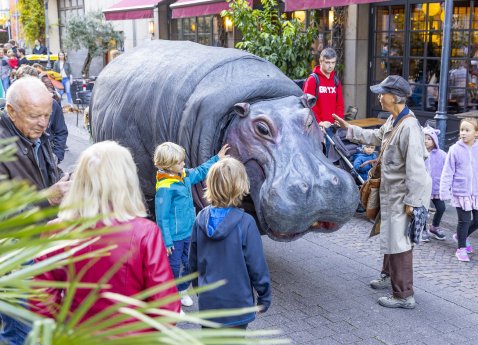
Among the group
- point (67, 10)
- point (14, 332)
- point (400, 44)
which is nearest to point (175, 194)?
point (14, 332)

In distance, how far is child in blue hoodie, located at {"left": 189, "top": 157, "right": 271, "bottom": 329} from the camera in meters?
3.79

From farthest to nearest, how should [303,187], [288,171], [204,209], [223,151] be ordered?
1. [223,151]
2. [288,171]
3. [303,187]
4. [204,209]

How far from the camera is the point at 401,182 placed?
559 cm

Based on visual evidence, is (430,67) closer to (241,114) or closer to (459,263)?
(459,263)

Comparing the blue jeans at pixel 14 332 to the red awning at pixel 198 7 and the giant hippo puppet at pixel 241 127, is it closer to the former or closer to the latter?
the giant hippo puppet at pixel 241 127

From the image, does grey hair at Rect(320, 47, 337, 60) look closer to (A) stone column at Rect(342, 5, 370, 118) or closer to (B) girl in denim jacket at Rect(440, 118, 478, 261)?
(B) girl in denim jacket at Rect(440, 118, 478, 261)

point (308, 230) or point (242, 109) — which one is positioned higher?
point (242, 109)

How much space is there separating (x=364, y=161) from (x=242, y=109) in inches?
135

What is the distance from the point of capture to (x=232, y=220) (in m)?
3.79

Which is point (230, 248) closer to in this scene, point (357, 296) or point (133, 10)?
point (357, 296)

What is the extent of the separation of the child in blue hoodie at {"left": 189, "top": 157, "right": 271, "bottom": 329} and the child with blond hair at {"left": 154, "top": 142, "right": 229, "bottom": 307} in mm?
1407

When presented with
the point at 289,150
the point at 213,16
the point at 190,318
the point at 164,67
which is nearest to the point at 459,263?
the point at 289,150

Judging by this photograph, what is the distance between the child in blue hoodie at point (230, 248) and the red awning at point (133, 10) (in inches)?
603

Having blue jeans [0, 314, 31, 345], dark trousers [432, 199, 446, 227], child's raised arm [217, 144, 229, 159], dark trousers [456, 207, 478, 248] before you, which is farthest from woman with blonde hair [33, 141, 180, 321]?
dark trousers [432, 199, 446, 227]
